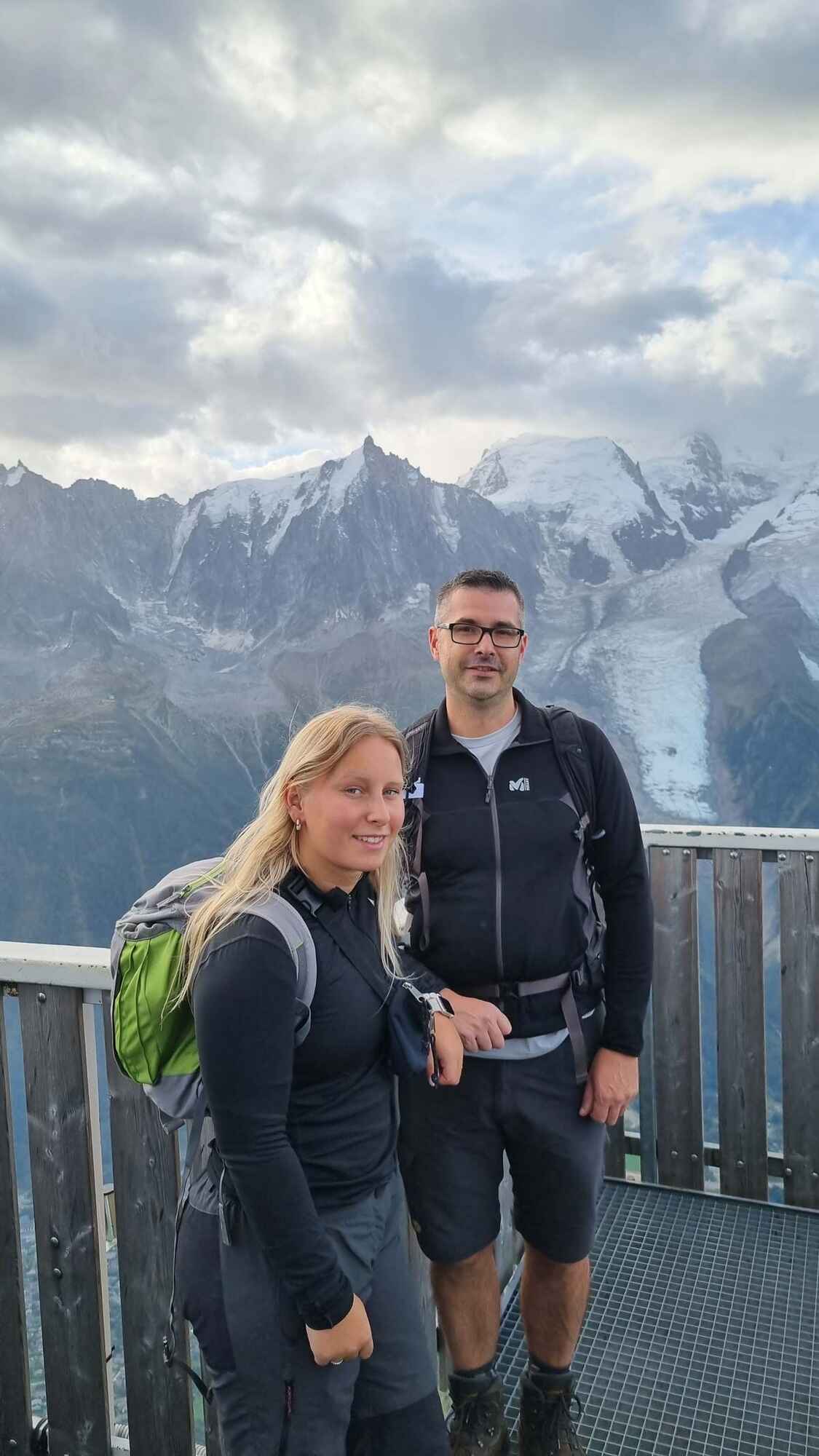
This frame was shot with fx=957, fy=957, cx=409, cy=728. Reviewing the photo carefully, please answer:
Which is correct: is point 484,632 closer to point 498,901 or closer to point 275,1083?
point 498,901

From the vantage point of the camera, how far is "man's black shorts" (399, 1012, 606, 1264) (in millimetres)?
1965

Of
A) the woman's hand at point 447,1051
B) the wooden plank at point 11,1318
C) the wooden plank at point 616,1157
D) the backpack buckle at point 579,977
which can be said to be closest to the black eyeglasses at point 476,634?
the backpack buckle at point 579,977

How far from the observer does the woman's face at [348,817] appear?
1412mm

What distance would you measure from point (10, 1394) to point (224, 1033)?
4.02 ft

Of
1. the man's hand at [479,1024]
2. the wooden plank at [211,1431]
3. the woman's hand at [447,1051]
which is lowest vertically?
the wooden plank at [211,1431]

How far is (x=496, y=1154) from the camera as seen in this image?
6.56 feet

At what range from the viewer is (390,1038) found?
1431mm

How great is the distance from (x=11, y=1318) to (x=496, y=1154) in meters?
0.98

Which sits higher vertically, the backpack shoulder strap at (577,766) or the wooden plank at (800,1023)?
the backpack shoulder strap at (577,766)

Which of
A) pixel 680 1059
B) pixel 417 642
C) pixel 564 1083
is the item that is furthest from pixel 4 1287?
pixel 417 642

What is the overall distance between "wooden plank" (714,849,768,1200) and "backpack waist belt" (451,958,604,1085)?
122 centimetres

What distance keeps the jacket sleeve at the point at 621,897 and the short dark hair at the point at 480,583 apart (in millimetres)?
340

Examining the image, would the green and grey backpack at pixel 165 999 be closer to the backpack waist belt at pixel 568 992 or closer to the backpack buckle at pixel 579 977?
the backpack waist belt at pixel 568 992

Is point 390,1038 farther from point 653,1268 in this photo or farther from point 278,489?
point 278,489
